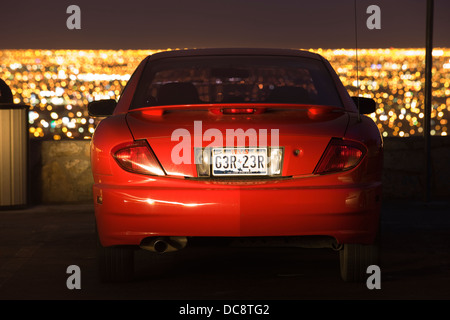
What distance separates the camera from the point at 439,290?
17.8 ft

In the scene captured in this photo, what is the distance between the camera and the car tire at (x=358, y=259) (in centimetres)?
556

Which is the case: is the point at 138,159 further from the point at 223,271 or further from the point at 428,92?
the point at 428,92

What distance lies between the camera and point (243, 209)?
5043mm

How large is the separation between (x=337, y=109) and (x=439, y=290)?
118cm

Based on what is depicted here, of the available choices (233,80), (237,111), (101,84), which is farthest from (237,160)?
(101,84)

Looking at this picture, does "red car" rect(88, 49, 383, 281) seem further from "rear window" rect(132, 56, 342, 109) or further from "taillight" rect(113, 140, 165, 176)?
"rear window" rect(132, 56, 342, 109)

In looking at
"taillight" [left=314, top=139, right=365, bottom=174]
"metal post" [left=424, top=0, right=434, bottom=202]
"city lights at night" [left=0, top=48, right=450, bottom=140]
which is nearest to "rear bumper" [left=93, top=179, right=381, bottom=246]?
"taillight" [left=314, top=139, right=365, bottom=174]

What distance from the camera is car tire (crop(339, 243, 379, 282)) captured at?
18.2 feet

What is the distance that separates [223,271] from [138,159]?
1.32 meters

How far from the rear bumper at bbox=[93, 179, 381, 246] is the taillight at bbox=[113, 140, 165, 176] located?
0.10 m

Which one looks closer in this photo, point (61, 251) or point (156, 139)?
point (156, 139)

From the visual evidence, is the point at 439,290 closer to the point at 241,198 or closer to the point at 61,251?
the point at 241,198

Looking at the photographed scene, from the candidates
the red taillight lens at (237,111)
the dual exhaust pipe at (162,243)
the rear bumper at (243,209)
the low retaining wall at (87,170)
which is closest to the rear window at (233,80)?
the red taillight lens at (237,111)
